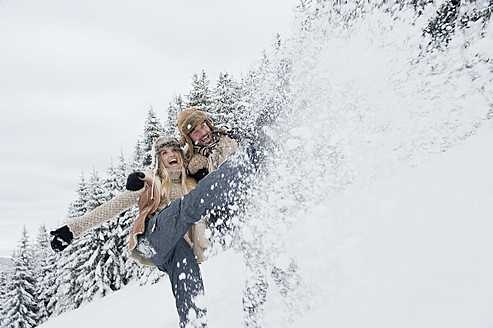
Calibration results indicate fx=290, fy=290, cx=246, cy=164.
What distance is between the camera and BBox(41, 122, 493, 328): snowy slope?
1459 mm

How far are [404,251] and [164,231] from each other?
2021mm

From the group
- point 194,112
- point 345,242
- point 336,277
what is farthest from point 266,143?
point 336,277

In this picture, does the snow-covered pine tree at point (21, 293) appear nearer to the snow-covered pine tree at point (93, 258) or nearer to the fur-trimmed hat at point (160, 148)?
the snow-covered pine tree at point (93, 258)

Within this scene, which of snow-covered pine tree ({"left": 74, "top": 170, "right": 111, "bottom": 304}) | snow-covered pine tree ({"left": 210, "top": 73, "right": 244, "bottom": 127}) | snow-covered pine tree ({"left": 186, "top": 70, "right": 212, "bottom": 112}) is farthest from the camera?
snow-covered pine tree ({"left": 74, "top": 170, "right": 111, "bottom": 304})

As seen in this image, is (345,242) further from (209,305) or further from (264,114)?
(209,305)

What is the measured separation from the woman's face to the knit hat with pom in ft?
0.63

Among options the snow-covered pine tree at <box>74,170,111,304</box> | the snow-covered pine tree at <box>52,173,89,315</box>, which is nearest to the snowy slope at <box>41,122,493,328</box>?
the snow-covered pine tree at <box>74,170,111,304</box>

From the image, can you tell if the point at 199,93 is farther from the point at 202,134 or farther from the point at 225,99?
the point at 202,134

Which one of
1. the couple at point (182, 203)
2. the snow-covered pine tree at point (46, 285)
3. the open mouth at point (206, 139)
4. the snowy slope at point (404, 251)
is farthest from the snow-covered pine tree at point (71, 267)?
the snowy slope at point (404, 251)

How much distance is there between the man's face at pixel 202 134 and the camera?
11.7ft

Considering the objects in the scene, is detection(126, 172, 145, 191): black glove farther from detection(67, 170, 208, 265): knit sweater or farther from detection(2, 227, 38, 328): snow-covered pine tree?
detection(2, 227, 38, 328): snow-covered pine tree

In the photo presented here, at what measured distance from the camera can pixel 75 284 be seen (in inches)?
792

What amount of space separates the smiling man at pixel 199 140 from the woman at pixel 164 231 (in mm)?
139

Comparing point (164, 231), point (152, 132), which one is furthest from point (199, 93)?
point (164, 231)
